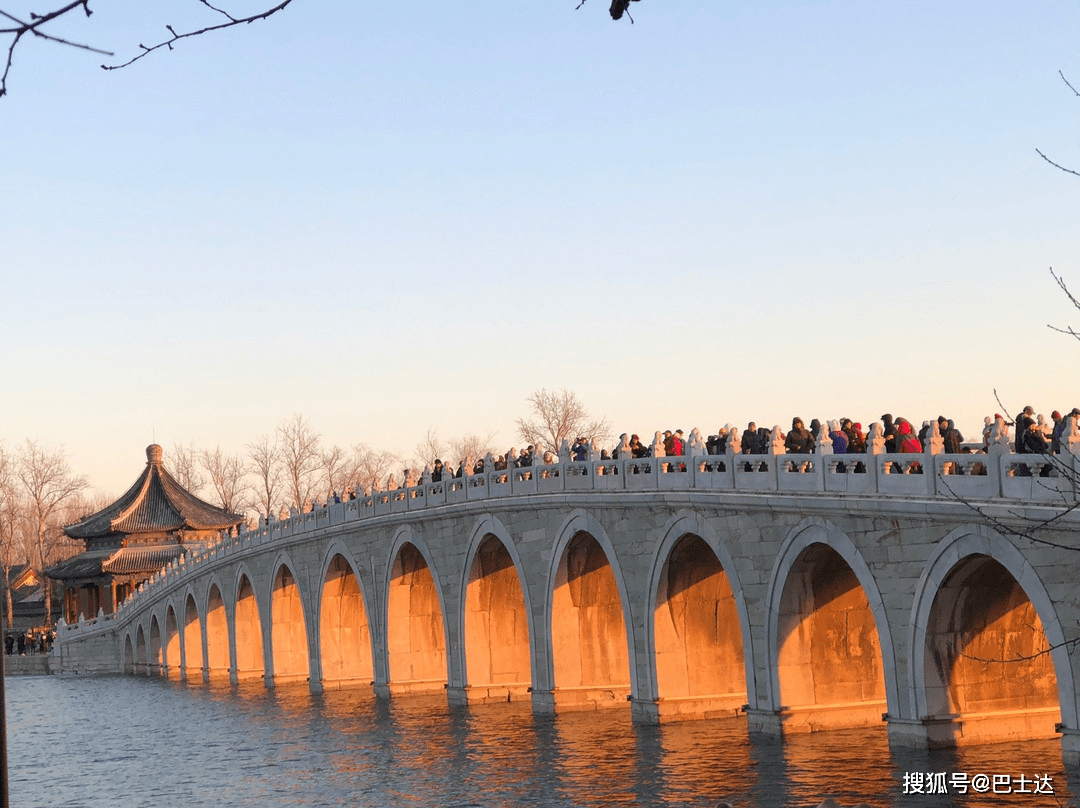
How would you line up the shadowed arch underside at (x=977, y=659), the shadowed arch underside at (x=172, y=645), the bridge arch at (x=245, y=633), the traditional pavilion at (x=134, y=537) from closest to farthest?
the shadowed arch underside at (x=977, y=659) → the bridge arch at (x=245, y=633) → the shadowed arch underside at (x=172, y=645) → the traditional pavilion at (x=134, y=537)

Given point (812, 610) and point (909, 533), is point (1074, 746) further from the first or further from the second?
point (812, 610)

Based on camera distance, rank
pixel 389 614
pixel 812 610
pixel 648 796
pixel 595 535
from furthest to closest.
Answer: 1. pixel 389 614
2. pixel 595 535
3. pixel 812 610
4. pixel 648 796

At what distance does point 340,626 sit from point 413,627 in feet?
15.9

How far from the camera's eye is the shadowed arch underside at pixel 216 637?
51.9m

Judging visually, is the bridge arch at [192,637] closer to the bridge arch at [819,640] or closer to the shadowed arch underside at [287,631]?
the shadowed arch underside at [287,631]

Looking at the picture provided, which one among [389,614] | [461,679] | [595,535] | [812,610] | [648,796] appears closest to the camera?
[648,796]

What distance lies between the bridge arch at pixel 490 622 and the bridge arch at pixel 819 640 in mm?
10704

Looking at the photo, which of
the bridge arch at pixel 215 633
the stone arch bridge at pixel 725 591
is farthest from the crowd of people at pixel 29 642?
the stone arch bridge at pixel 725 591

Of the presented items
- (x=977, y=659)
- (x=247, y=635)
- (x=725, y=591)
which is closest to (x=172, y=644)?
(x=247, y=635)

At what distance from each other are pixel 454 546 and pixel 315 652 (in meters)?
9.88

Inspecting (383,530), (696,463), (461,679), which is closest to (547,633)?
(461,679)

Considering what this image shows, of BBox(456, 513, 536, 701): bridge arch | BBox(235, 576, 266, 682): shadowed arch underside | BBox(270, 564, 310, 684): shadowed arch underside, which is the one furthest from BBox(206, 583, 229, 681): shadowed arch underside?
BBox(456, 513, 536, 701): bridge arch

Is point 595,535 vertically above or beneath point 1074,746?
above

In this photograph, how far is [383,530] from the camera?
120ft
